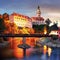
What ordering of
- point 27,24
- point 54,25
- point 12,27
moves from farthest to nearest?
1. point 27,24
2. point 54,25
3. point 12,27

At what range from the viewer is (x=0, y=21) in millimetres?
36344

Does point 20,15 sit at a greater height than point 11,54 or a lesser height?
greater

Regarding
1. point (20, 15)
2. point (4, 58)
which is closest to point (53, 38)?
point (4, 58)

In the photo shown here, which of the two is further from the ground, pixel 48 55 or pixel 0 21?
pixel 0 21

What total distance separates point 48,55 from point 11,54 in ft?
9.88

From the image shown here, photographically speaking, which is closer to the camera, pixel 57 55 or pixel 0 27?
pixel 57 55

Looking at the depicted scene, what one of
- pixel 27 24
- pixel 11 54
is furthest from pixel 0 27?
pixel 27 24

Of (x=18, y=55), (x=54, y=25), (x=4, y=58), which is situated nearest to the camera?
(x=4, y=58)

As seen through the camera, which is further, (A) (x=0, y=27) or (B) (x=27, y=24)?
(B) (x=27, y=24)

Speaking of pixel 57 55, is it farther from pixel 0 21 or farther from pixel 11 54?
pixel 0 21

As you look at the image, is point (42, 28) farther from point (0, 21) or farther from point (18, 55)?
point (18, 55)

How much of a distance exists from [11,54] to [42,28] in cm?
1760

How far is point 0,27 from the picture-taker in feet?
115

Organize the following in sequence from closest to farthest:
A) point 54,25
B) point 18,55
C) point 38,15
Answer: point 18,55 < point 54,25 < point 38,15
